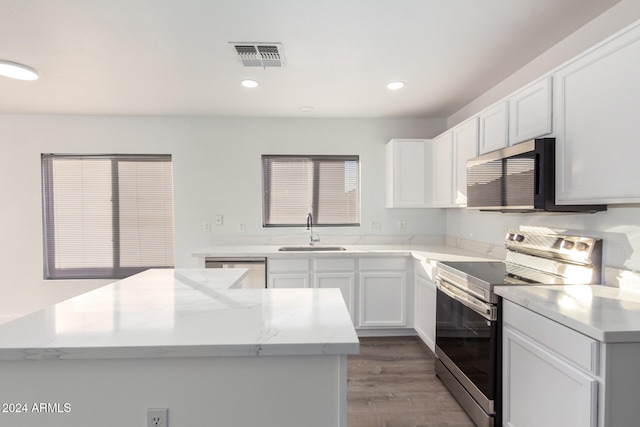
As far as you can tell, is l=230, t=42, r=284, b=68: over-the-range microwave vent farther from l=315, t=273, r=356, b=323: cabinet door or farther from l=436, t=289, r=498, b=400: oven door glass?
l=436, t=289, r=498, b=400: oven door glass

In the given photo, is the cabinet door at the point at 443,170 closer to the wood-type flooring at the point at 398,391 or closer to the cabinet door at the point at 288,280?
the wood-type flooring at the point at 398,391

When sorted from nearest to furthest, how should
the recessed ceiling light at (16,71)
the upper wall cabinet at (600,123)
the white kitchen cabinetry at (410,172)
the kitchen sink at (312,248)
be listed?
the upper wall cabinet at (600,123) → the recessed ceiling light at (16,71) → the white kitchen cabinetry at (410,172) → the kitchen sink at (312,248)

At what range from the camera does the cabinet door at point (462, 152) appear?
2587mm

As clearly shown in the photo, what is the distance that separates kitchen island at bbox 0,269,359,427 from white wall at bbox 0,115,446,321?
2.68 metres

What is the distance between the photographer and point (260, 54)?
2.18 metres

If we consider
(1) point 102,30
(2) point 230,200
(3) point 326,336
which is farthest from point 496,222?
(1) point 102,30

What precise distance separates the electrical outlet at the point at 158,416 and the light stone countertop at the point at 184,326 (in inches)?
8.4

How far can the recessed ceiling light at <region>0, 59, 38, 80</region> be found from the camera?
229 centimetres

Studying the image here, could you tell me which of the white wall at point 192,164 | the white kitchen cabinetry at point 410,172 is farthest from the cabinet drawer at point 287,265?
the white kitchen cabinetry at point 410,172

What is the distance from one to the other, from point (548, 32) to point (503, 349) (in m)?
1.89

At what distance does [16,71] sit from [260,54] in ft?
6.08

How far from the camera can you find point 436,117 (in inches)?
149

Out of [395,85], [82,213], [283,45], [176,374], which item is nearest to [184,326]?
[176,374]

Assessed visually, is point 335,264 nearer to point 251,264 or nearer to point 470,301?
point 251,264
